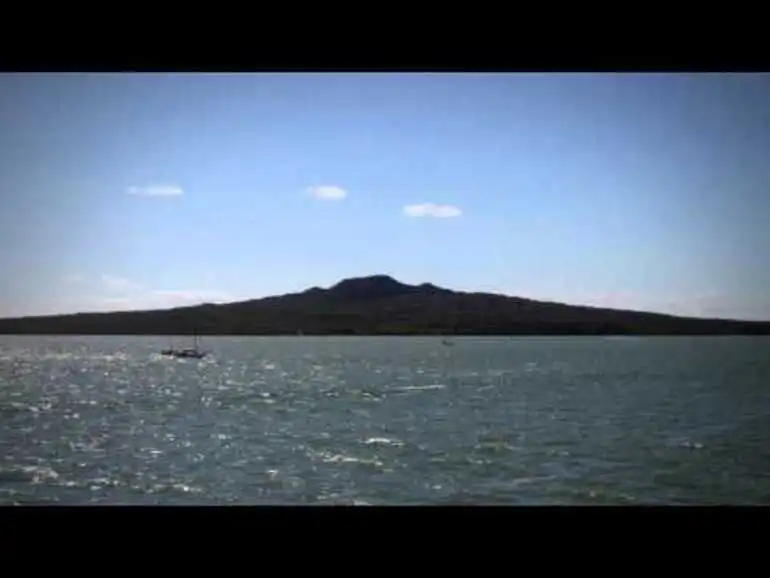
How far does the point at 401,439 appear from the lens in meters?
9.73

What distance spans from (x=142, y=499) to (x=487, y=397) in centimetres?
726

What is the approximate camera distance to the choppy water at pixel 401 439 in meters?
6.81

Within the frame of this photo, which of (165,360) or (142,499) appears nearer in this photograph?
(142,499)

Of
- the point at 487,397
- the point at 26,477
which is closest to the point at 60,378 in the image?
the point at 487,397

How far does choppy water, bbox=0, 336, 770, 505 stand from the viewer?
6812 millimetres

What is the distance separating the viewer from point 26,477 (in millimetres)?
7012

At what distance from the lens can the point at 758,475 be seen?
25.0ft

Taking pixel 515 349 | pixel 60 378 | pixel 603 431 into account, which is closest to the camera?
pixel 603 431
